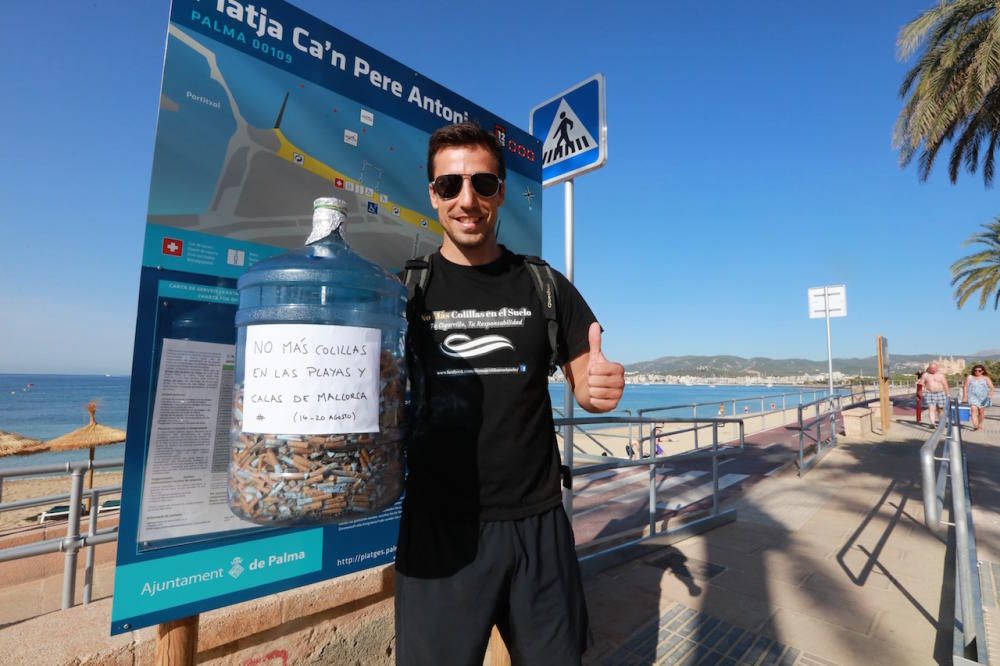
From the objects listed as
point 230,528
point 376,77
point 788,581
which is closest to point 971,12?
point 788,581

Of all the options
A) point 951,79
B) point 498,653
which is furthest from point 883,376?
point 498,653

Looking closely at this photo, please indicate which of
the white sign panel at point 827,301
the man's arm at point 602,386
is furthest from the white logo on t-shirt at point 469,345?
the white sign panel at point 827,301

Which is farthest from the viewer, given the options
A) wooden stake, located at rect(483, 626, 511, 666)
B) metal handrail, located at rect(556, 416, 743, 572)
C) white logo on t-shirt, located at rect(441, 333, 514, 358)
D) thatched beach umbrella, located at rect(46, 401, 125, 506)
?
thatched beach umbrella, located at rect(46, 401, 125, 506)

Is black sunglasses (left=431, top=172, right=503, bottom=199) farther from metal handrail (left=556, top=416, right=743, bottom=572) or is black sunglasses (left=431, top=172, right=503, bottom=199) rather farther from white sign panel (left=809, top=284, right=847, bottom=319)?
white sign panel (left=809, top=284, right=847, bottom=319)

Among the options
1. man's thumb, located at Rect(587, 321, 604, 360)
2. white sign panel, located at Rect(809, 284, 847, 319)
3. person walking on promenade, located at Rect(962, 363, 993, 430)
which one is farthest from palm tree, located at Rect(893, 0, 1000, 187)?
man's thumb, located at Rect(587, 321, 604, 360)

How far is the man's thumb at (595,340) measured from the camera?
145 cm

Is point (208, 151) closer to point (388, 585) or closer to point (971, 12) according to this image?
point (388, 585)

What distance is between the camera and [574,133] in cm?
288

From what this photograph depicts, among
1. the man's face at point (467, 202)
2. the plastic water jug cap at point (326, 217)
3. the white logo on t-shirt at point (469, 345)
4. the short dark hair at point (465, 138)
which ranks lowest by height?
the white logo on t-shirt at point (469, 345)

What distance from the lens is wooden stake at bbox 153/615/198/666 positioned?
1314 mm

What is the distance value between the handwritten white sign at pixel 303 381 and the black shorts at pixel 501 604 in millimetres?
543

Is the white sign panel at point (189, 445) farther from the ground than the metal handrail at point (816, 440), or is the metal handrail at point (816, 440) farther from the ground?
the white sign panel at point (189, 445)

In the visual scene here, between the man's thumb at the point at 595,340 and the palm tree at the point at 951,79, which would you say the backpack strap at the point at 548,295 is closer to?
the man's thumb at the point at 595,340

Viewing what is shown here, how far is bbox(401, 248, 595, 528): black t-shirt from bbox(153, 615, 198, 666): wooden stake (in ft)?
2.29
